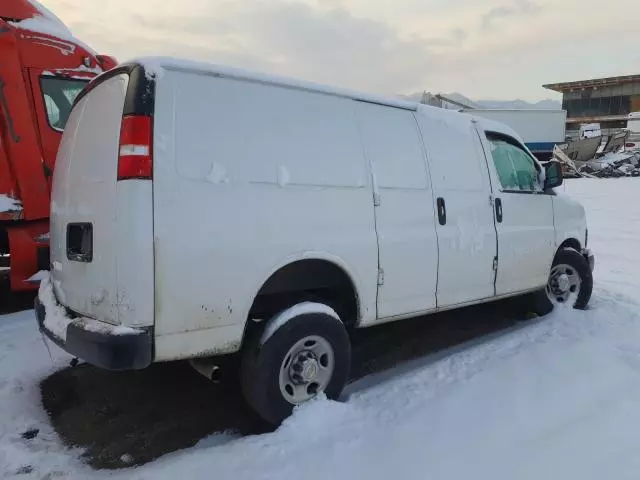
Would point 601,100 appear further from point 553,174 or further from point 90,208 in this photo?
point 90,208

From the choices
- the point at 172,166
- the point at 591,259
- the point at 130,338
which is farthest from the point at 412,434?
the point at 591,259

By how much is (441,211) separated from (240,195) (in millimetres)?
1868

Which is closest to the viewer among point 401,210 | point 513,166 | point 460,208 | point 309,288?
point 309,288

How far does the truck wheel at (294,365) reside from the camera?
10.0 ft

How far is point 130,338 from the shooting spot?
103 inches

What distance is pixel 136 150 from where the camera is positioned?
264cm

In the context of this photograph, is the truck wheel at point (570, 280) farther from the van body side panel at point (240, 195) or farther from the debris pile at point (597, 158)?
the debris pile at point (597, 158)

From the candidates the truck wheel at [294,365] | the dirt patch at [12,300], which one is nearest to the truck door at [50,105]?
the dirt patch at [12,300]

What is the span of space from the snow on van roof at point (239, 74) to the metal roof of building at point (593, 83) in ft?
200

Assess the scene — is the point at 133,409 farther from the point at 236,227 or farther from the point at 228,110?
the point at 228,110

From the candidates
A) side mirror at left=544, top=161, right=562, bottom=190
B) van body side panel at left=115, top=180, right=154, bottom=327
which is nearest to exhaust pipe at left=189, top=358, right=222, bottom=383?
van body side panel at left=115, top=180, right=154, bottom=327

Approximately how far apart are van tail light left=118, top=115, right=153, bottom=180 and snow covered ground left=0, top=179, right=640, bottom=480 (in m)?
1.54

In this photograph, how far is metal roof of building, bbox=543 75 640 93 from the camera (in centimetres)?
5391

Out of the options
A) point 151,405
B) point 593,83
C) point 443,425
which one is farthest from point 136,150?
point 593,83
